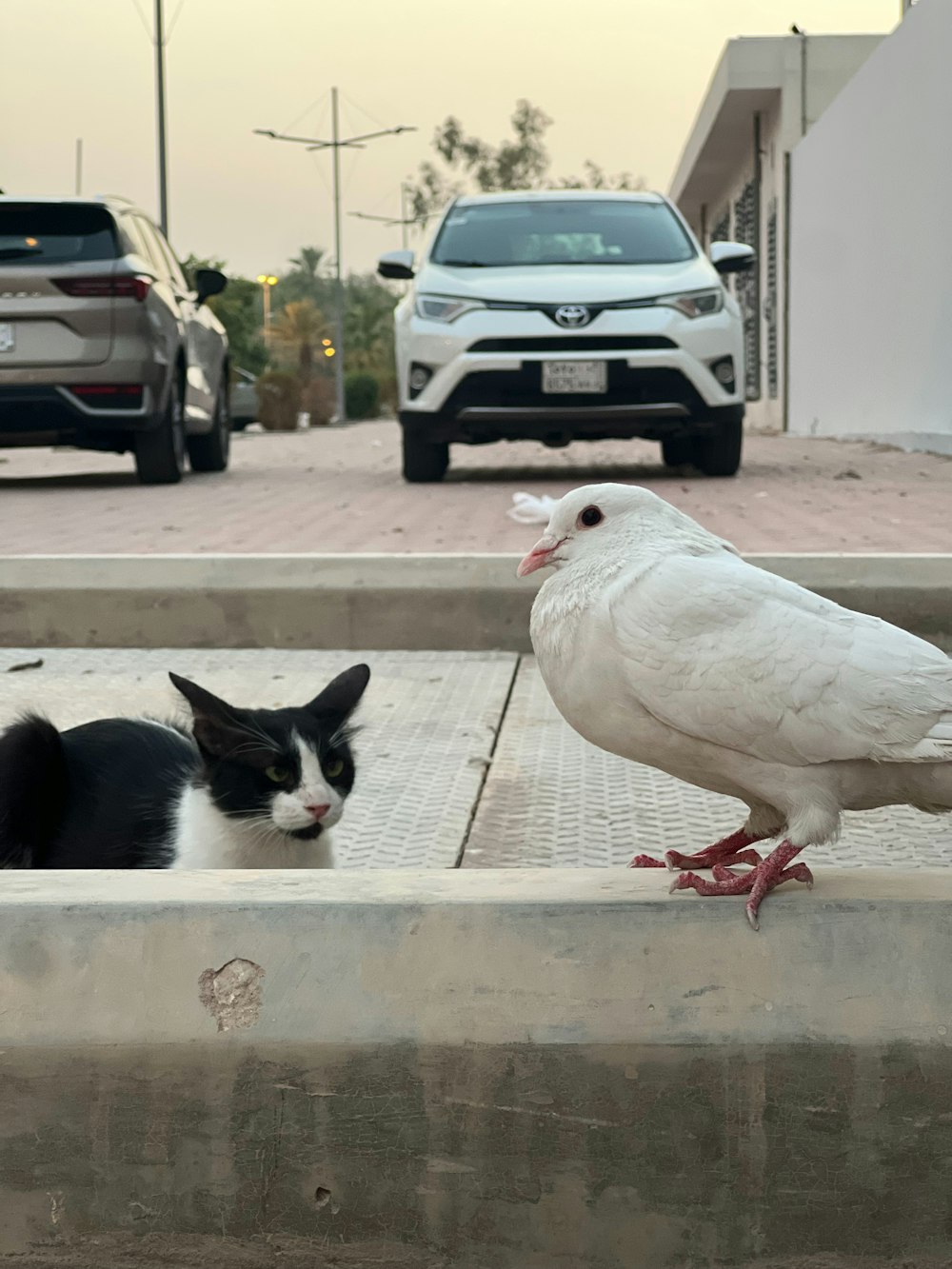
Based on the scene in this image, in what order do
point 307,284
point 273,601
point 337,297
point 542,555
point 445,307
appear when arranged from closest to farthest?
point 542,555
point 273,601
point 445,307
point 337,297
point 307,284

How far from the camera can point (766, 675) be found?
98.3 inches

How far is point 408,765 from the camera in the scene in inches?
178

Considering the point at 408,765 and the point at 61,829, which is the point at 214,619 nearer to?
the point at 408,765

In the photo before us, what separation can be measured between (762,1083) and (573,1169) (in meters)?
0.29

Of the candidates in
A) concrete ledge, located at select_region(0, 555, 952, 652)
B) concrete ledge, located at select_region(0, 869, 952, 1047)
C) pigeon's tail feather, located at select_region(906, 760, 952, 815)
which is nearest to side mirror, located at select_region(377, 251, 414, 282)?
concrete ledge, located at select_region(0, 555, 952, 652)

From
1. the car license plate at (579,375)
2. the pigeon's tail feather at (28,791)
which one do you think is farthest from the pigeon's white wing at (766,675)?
the car license plate at (579,375)

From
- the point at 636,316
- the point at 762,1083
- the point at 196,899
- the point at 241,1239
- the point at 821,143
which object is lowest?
the point at 241,1239

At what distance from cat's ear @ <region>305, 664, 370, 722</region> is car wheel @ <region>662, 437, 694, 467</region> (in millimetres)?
10034

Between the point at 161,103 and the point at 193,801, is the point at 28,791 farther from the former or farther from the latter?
the point at 161,103

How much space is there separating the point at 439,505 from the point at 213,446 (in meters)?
4.87

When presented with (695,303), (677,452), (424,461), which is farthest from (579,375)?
(677,452)

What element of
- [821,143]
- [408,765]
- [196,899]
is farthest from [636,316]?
[821,143]

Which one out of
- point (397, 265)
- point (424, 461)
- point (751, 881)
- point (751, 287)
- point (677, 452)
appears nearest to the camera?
point (751, 881)

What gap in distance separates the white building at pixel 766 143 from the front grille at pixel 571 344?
1040 centimetres
